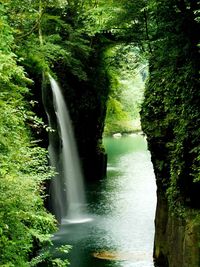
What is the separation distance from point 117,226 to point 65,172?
549 cm

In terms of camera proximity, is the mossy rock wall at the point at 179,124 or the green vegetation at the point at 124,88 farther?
the green vegetation at the point at 124,88

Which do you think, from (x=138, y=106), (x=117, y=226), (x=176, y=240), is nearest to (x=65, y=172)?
(x=117, y=226)

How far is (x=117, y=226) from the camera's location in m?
16.8

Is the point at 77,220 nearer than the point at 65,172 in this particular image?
Yes

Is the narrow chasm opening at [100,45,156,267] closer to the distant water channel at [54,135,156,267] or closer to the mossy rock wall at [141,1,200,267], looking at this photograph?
the distant water channel at [54,135,156,267]

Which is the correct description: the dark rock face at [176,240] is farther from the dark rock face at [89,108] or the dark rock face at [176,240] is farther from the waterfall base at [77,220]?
the dark rock face at [89,108]

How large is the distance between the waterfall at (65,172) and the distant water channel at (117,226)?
0.66 meters

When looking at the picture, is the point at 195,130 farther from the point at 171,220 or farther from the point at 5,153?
the point at 5,153

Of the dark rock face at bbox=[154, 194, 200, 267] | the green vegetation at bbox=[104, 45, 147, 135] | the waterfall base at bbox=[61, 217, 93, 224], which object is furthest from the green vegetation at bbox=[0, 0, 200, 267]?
the waterfall base at bbox=[61, 217, 93, 224]

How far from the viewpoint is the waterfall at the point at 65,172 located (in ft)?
61.4

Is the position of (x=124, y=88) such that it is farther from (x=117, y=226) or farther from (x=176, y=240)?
(x=176, y=240)

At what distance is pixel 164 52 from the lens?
33.5 feet

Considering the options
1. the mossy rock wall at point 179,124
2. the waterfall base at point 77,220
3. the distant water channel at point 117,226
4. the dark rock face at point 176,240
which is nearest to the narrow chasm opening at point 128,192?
the distant water channel at point 117,226

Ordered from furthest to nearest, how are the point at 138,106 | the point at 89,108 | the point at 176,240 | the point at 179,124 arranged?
1. the point at 89,108
2. the point at 138,106
3. the point at 176,240
4. the point at 179,124
